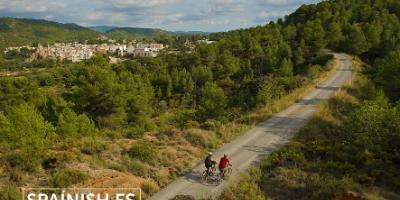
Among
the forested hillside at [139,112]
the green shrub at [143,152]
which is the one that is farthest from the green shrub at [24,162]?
the green shrub at [143,152]

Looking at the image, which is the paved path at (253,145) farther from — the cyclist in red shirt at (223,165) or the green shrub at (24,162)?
the green shrub at (24,162)

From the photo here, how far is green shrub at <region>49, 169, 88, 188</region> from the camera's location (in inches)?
541

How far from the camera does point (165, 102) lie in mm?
71125

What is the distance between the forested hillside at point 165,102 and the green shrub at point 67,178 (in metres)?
0.03

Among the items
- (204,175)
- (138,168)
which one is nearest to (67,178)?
(138,168)

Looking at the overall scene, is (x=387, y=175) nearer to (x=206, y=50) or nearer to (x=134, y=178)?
(x=134, y=178)

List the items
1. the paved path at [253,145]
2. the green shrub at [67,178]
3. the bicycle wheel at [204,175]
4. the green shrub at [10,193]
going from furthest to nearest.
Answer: the bicycle wheel at [204,175] < the paved path at [253,145] < the green shrub at [67,178] < the green shrub at [10,193]

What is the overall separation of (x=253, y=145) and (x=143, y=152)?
5.77 meters

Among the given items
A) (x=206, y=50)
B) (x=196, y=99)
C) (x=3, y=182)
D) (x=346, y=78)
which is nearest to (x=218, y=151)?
(x=3, y=182)

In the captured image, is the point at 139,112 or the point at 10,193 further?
the point at 139,112

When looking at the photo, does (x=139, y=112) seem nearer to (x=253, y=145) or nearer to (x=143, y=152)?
(x=253, y=145)

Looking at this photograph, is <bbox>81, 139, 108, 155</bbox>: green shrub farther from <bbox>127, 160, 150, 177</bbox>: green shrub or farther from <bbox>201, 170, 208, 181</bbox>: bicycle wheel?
<bbox>201, 170, 208, 181</bbox>: bicycle wheel

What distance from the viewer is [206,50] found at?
82.4 m

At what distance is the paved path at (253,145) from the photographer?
587 inches
